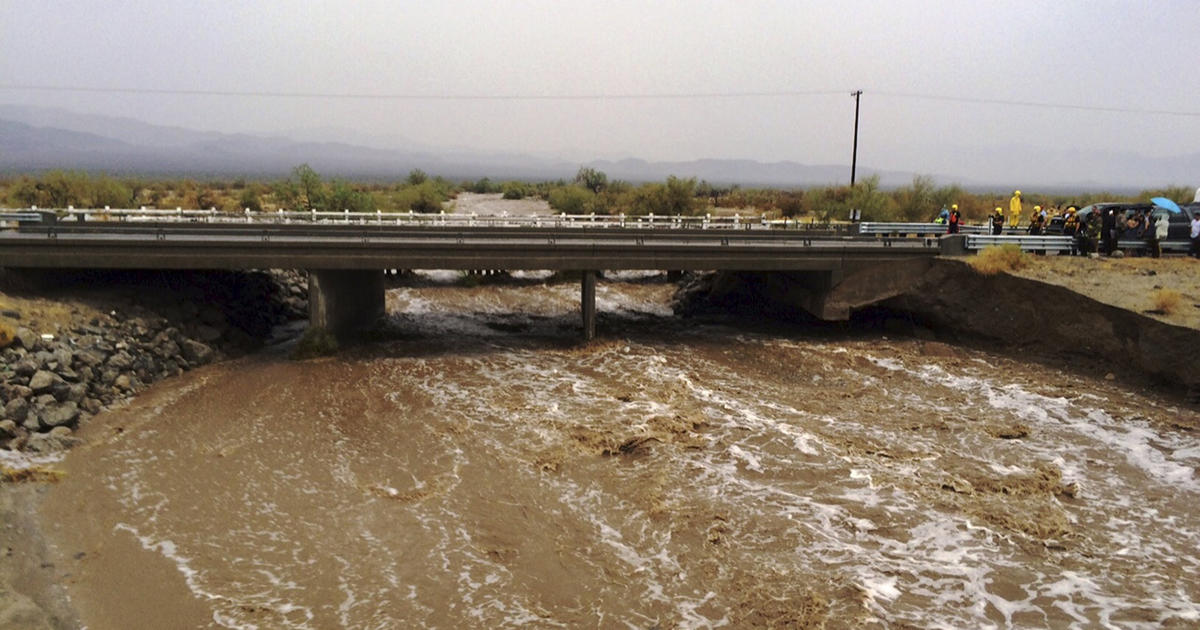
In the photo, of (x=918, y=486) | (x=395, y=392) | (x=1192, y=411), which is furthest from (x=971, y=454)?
(x=395, y=392)

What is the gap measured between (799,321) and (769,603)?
20772 millimetres

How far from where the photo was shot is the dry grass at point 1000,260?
953 inches

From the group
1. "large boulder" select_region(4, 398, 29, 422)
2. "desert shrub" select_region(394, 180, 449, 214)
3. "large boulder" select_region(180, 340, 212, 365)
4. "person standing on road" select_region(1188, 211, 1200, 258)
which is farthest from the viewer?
"desert shrub" select_region(394, 180, 449, 214)

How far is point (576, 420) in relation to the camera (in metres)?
18.0

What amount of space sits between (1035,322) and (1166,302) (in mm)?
4023

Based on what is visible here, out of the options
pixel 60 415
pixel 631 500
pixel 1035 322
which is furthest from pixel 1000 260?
pixel 60 415

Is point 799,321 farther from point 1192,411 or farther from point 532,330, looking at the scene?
point 1192,411

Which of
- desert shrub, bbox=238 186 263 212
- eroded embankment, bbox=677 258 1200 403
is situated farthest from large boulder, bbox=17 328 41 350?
desert shrub, bbox=238 186 263 212

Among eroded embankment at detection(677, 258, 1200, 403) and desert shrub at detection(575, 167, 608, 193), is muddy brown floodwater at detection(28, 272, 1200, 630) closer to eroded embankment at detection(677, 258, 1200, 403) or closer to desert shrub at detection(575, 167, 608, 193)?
eroded embankment at detection(677, 258, 1200, 403)

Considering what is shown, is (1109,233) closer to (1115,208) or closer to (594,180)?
(1115,208)

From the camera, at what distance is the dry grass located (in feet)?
79.5

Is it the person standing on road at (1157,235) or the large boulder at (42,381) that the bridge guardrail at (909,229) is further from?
the large boulder at (42,381)

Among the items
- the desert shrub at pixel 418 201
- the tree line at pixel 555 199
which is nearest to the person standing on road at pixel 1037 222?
the tree line at pixel 555 199

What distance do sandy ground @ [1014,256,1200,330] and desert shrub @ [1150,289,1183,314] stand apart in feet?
0.16
